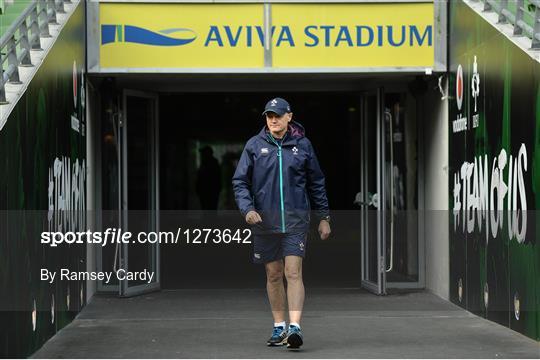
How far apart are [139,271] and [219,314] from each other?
2400mm

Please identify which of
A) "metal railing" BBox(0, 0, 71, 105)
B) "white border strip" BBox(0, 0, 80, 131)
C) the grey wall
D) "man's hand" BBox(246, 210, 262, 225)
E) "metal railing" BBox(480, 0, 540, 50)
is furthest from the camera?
the grey wall

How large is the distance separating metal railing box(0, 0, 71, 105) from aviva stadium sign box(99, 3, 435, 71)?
0.88 m

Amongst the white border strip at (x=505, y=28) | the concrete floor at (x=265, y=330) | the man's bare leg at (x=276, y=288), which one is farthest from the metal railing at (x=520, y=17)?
the man's bare leg at (x=276, y=288)

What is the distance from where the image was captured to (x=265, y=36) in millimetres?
11469

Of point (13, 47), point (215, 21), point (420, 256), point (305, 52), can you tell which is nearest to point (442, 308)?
point (420, 256)

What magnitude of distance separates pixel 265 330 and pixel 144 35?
384 centimetres

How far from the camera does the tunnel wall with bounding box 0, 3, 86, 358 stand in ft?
21.9

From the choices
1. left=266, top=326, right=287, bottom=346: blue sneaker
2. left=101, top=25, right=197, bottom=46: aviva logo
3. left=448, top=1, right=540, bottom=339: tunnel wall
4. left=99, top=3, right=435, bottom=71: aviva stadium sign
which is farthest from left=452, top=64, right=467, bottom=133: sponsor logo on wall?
left=266, top=326, right=287, bottom=346: blue sneaker

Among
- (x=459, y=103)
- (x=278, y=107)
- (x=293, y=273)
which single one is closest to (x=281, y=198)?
(x=293, y=273)

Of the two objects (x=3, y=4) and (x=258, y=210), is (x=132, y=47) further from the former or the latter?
(x=258, y=210)

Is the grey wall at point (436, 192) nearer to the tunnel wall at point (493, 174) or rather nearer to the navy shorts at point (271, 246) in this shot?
the tunnel wall at point (493, 174)

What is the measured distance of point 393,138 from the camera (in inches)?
506

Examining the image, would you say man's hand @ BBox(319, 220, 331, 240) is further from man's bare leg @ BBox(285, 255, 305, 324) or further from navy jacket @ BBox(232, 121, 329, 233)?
man's bare leg @ BBox(285, 255, 305, 324)

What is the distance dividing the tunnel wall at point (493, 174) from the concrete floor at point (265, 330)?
314mm
